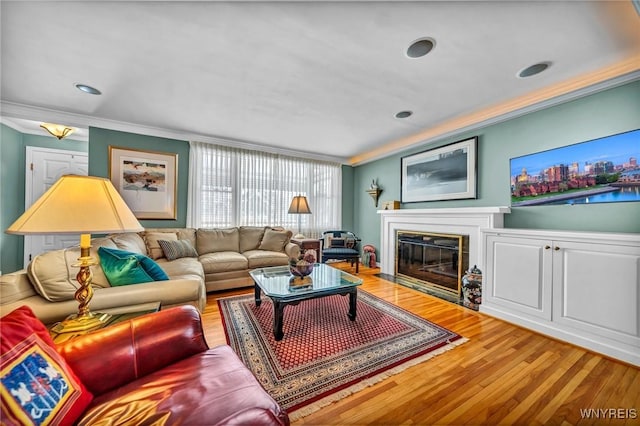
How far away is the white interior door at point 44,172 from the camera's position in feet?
12.5

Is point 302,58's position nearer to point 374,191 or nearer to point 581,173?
point 581,173

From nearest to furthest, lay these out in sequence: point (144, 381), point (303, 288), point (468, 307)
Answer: point (144, 381) → point (303, 288) → point (468, 307)

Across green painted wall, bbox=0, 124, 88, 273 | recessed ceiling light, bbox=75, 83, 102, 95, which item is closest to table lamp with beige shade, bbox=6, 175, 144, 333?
recessed ceiling light, bbox=75, 83, 102, 95

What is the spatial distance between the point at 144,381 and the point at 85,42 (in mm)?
2502

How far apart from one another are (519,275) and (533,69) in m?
1.98

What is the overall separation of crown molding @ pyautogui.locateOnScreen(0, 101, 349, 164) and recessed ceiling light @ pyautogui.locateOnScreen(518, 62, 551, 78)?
3556 millimetres

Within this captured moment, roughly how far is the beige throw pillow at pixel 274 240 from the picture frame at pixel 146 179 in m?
1.57

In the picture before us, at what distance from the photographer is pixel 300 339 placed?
209 centimetres

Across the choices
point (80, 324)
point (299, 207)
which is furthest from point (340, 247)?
point (80, 324)

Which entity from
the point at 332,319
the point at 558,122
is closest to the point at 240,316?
the point at 332,319

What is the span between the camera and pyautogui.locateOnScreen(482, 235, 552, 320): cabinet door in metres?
2.27

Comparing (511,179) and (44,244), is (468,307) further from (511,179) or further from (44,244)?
(44,244)

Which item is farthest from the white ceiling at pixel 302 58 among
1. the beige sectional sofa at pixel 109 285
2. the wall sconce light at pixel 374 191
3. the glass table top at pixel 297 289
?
the glass table top at pixel 297 289

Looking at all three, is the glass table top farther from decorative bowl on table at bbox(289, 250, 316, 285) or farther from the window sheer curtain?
the window sheer curtain
